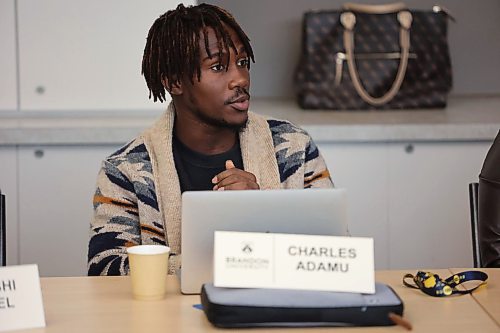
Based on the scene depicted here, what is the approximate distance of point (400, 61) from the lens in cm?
345

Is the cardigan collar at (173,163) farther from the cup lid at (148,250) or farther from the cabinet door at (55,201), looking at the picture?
the cabinet door at (55,201)

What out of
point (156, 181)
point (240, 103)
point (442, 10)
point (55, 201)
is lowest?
point (55, 201)

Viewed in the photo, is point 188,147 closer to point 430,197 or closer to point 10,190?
point 10,190

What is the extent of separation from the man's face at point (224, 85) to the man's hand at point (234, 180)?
148mm

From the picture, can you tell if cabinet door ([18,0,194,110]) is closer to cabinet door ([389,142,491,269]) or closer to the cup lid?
cabinet door ([389,142,491,269])

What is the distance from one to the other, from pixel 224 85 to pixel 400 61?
4.74 feet

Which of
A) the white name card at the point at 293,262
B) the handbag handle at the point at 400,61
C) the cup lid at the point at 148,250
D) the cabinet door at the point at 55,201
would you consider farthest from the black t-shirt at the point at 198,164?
the handbag handle at the point at 400,61

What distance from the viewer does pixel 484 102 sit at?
3.67m

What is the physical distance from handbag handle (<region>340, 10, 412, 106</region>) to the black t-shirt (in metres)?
1.26

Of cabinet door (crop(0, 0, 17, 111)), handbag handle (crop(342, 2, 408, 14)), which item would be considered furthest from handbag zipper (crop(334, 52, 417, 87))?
cabinet door (crop(0, 0, 17, 111))

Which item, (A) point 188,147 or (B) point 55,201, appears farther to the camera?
(B) point 55,201

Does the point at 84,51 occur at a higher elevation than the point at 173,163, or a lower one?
higher

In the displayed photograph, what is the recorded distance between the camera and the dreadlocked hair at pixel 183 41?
2127 millimetres

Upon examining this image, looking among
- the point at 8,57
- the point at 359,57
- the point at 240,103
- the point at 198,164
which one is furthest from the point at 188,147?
the point at 359,57
